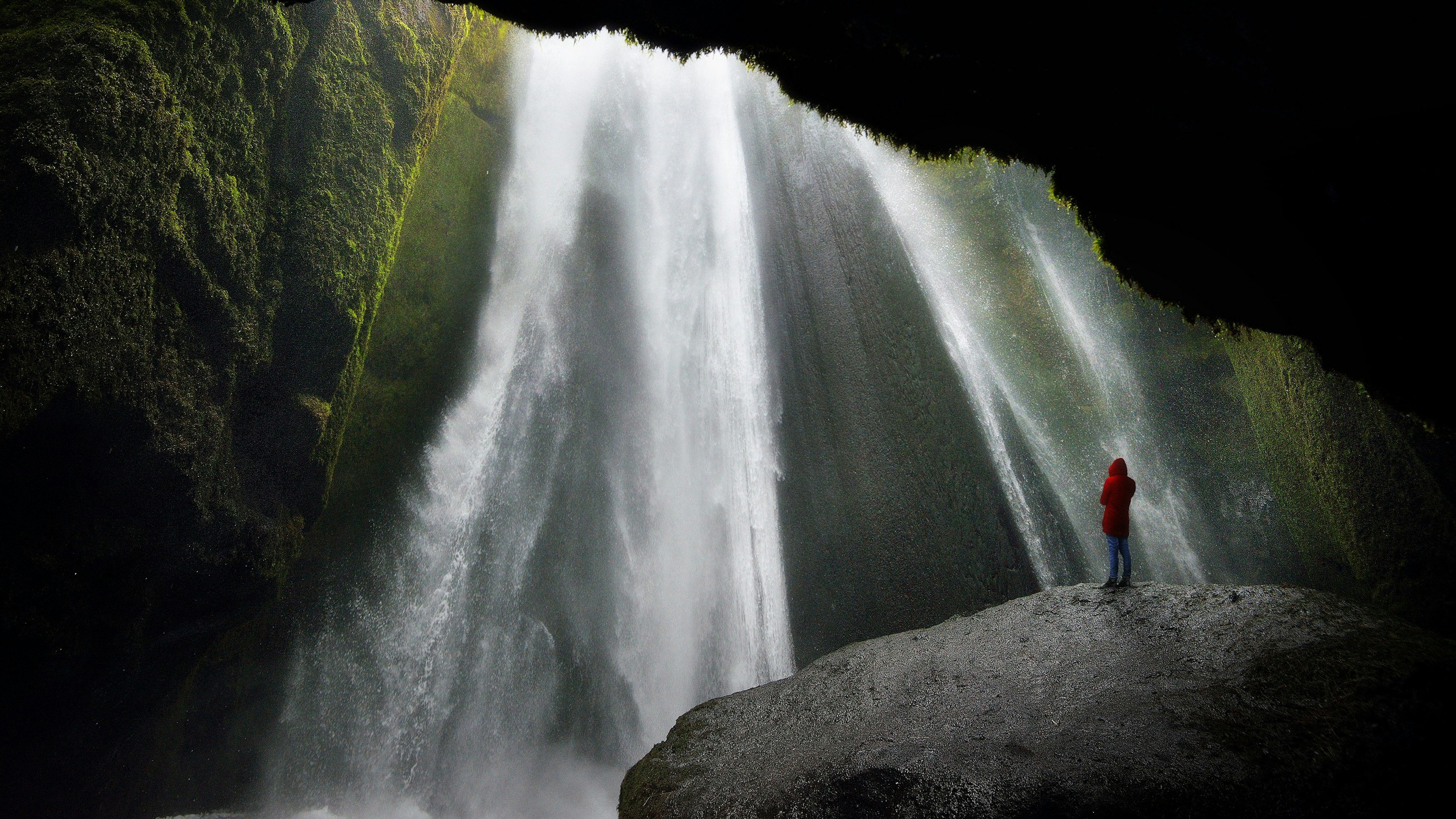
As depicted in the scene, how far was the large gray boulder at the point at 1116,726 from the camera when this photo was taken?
273 cm

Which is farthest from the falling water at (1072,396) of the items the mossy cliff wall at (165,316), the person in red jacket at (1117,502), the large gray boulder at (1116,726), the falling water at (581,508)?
the mossy cliff wall at (165,316)

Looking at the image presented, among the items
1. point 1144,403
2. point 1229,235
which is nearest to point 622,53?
point 1144,403

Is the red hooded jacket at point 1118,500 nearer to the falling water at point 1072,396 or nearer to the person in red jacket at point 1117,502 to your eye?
the person in red jacket at point 1117,502

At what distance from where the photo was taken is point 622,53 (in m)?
16.3

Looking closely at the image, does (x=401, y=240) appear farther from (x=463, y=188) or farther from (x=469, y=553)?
(x=469, y=553)

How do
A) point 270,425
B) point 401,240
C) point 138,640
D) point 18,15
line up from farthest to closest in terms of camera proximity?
point 401,240
point 270,425
point 138,640
point 18,15

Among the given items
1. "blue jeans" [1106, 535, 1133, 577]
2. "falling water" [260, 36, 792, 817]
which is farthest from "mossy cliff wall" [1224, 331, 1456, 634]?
"falling water" [260, 36, 792, 817]

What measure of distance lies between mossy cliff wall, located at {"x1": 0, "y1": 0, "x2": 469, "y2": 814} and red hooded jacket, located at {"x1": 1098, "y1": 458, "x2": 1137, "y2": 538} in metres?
7.98

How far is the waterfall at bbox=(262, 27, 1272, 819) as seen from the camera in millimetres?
9609

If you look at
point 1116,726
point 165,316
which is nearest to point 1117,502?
point 1116,726

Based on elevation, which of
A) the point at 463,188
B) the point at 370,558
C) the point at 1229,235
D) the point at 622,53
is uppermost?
the point at 622,53

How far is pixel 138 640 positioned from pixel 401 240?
20.8 ft

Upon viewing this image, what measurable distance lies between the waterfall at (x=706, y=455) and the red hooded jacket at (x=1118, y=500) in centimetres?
629

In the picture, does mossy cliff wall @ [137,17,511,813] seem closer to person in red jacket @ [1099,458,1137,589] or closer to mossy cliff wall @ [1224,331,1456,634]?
person in red jacket @ [1099,458,1137,589]
